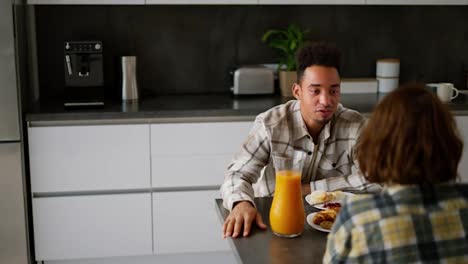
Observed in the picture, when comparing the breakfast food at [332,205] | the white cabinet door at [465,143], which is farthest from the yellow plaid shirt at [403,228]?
the white cabinet door at [465,143]

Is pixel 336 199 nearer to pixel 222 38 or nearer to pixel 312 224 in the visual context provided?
pixel 312 224

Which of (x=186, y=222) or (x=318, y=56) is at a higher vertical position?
(x=318, y=56)

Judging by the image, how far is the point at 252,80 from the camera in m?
3.36

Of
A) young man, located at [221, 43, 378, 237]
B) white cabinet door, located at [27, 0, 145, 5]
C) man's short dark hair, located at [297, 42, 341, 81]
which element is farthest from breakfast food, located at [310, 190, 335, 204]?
white cabinet door, located at [27, 0, 145, 5]

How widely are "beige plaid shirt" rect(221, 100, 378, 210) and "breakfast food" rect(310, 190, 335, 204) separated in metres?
0.21

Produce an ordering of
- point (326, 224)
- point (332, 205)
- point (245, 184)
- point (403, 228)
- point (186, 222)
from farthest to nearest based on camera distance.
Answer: point (186, 222)
point (245, 184)
point (332, 205)
point (326, 224)
point (403, 228)

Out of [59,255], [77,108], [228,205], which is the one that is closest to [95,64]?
[77,108]

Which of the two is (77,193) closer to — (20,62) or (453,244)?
(20,62)

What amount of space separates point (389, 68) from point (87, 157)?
1672 millimetres

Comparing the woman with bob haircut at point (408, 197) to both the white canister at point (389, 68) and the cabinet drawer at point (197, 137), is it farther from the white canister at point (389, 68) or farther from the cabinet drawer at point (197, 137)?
the white canister at point (389, 68)

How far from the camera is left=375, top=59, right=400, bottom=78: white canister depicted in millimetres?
3469

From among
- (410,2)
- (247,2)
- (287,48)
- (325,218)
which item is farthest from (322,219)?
(410,2)

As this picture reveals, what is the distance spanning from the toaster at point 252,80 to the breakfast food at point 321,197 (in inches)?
62.4

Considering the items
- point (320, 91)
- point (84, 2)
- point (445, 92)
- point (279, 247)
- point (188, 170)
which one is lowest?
point (188, 170)
